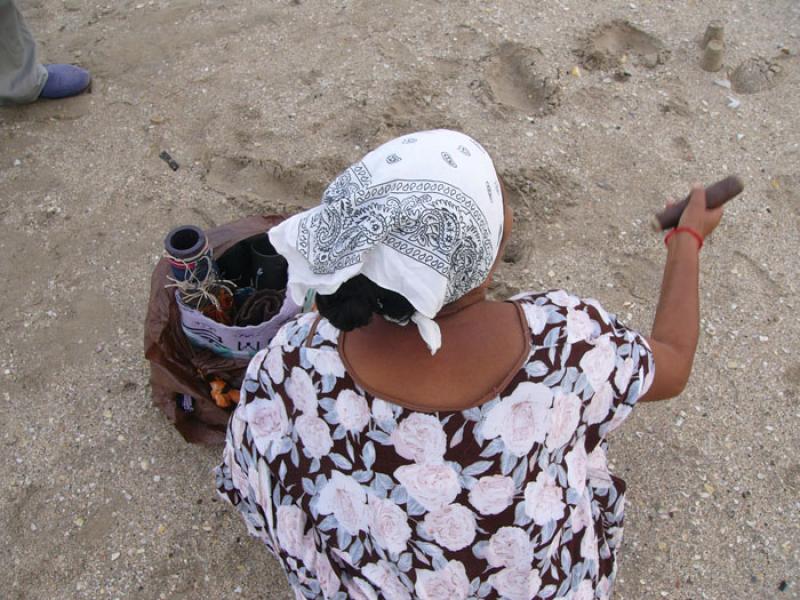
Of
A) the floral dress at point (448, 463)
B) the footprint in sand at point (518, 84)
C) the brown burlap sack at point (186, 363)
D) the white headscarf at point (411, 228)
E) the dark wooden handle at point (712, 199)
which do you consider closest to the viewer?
the white headscarf at point (411, 228)

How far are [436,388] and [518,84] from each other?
2562 millimetres

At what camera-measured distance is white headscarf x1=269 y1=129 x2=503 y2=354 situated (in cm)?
121

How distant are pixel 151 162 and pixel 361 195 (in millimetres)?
2350

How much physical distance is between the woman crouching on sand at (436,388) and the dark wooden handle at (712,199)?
6 centimetres

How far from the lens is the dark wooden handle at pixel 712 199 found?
1697mm

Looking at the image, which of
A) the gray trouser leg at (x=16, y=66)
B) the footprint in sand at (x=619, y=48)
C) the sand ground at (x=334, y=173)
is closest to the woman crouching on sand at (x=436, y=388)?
the sand ground at (x=334, y=173)

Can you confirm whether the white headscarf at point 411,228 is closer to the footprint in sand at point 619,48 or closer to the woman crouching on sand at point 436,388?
the woman crouching on sand at point 436,388

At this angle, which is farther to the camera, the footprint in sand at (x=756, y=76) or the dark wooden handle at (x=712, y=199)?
the footprint in sand at (x=756, y=76)

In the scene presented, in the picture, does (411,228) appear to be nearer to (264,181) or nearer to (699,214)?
(699,214)

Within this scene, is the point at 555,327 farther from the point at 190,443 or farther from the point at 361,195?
the point at 190,443

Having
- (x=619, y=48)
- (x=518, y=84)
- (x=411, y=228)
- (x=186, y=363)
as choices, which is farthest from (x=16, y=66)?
(x=411, y=228)

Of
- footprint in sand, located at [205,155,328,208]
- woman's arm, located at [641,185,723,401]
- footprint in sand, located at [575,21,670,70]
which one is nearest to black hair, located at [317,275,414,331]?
woman's arm, located at [641,185,723,401]

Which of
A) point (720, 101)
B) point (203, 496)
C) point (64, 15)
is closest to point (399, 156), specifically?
point (203, 496)

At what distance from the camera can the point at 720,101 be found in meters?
3.39
